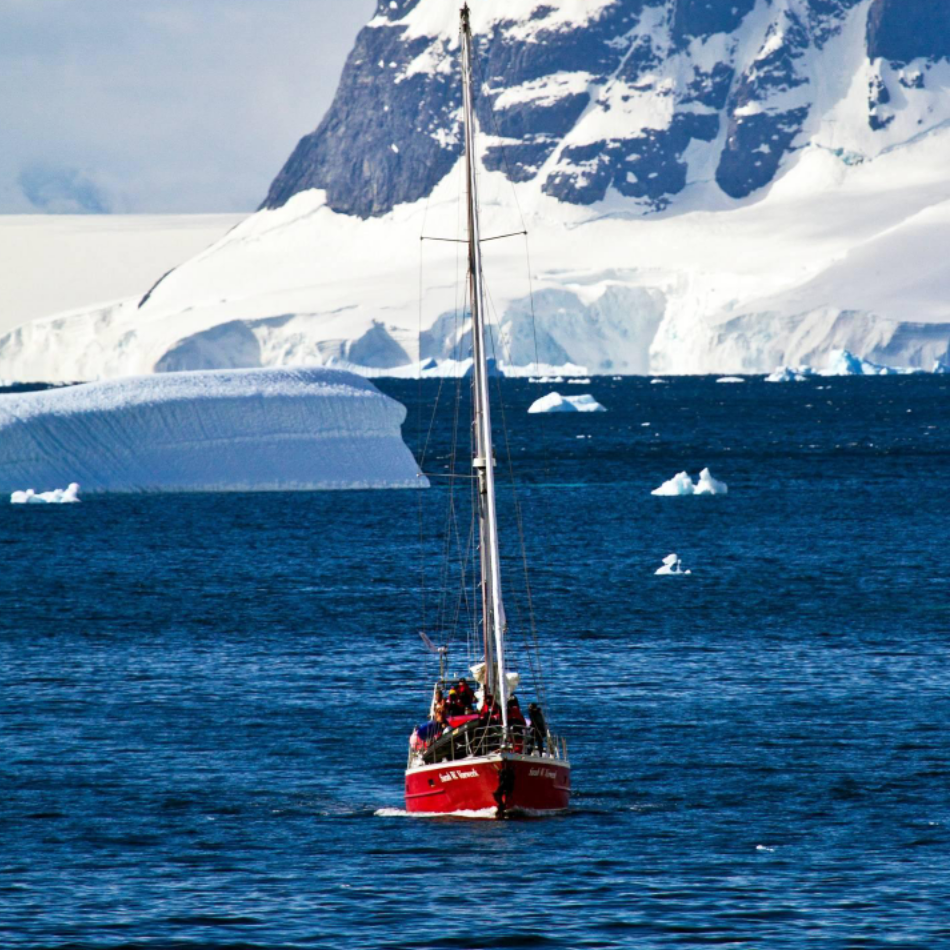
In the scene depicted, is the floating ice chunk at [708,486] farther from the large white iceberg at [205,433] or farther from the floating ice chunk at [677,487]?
the large white iceberg at [205,433]

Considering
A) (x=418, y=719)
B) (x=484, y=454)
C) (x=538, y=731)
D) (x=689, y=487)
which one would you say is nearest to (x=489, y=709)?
(x=538, y=731)

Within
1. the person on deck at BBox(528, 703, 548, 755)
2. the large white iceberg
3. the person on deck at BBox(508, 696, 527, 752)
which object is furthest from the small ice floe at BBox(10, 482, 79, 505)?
the person on deck at BBox(528, 703, 548, 755)

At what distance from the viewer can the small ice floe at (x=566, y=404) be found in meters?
174

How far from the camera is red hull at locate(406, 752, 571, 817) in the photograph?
31.0 meters

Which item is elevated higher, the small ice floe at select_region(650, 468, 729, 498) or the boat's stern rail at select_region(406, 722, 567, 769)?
the small ice floe at select_region(650, 468, 729, 498)

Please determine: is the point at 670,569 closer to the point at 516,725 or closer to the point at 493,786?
the point at 516,725

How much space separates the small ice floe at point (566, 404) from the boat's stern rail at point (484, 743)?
13561cm

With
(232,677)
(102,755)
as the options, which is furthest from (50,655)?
(102,755)

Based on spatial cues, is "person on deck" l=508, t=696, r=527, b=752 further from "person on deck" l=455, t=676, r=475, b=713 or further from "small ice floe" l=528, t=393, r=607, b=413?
"small ice floe" l=528, t=393, r=607, b=413

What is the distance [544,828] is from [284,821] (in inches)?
170

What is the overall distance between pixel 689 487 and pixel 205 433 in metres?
→ 25.1

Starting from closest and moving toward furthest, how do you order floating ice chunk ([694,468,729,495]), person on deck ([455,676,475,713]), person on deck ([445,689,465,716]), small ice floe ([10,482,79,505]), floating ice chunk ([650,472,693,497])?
person on deck ([445,689,465,716])
person on deck ([455,676,475,713])
small ice floe ([10,482,79,505])
floating ice chunk ([694,468,729,495])
floating ice chunk ([650,472,693,497])

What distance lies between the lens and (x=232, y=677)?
1823 inches

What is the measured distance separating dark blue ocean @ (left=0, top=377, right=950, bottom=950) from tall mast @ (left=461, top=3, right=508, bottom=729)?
2.85m
